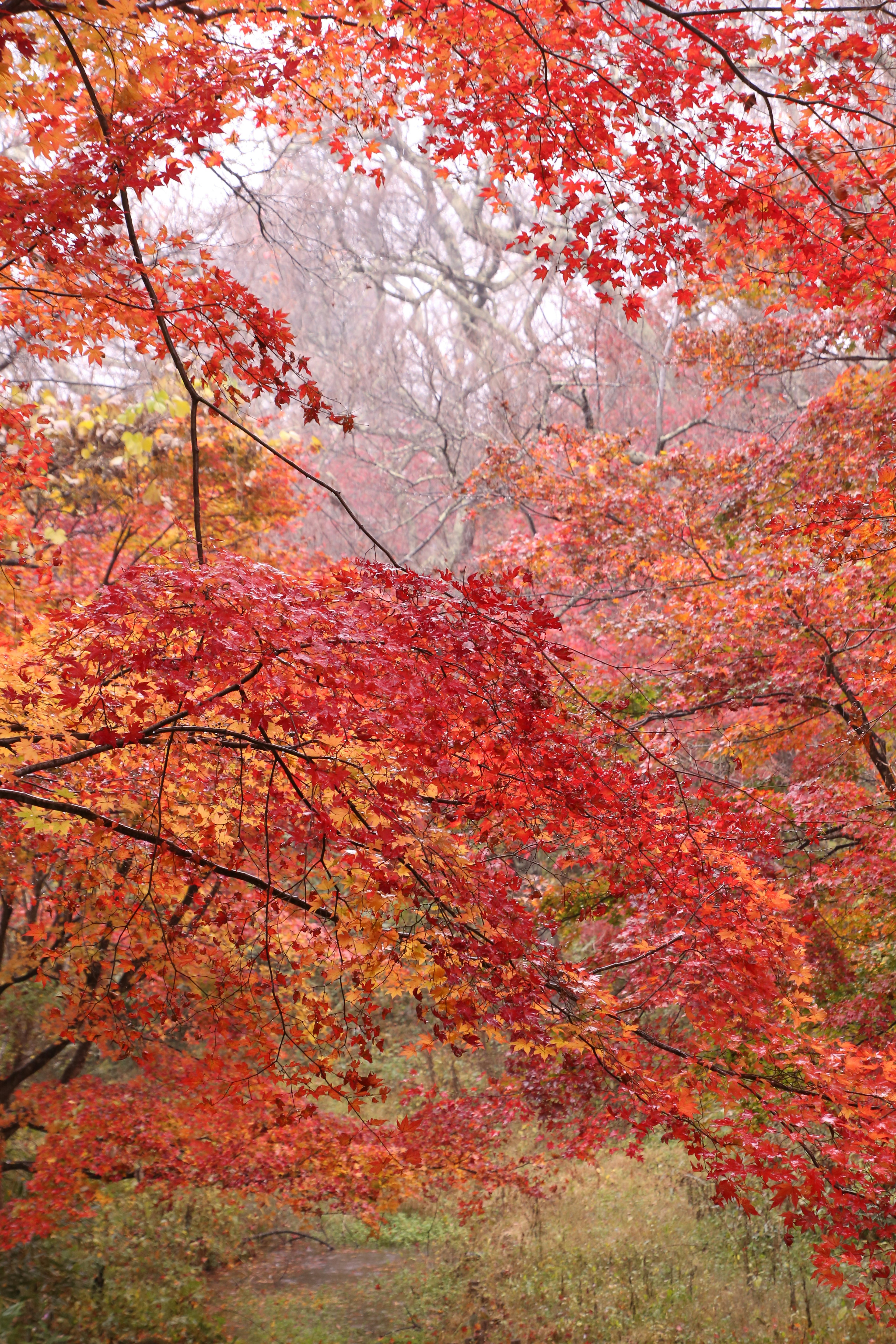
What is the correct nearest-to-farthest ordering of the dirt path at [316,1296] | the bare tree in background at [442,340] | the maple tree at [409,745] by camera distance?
the maple tree at [409,745]
the dirt path at [316,1296]
the bare tree in background at [442,340]

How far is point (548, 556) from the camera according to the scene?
11227 millimetres

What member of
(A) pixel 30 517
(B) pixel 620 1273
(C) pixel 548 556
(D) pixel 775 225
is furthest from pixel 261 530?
(B) pixel 620 1273

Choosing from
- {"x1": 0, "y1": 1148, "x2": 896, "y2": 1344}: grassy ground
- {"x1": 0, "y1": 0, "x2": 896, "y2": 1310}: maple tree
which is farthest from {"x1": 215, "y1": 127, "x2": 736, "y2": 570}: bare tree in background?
{"x1": 0, "y1": 1148, "x2": 896, "y2": 1344}: grassy ground

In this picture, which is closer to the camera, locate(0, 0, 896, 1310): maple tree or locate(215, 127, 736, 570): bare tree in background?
locate(0, 0, 896, 1310): maple tree

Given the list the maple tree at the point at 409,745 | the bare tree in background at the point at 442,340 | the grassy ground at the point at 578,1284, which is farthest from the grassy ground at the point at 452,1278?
the bare tree in background at the point at 442,340

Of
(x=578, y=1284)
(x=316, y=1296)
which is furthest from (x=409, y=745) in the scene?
(x=316, y=1296)

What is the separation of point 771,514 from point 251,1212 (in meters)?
10.3

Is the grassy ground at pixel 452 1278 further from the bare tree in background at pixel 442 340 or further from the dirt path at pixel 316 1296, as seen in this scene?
the bare tree in background at pixel 442 340

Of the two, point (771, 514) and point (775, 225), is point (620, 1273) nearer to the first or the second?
point (771, 514)

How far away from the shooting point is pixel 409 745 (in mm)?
3639

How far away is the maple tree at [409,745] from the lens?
3473mm

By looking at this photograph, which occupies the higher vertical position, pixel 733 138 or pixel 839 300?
pixel 733 138

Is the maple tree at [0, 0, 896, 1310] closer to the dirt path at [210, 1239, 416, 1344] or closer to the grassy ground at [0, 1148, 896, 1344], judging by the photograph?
the grassy ground at [0, 1148, 896, 1344]

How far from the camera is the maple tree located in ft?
11.4
